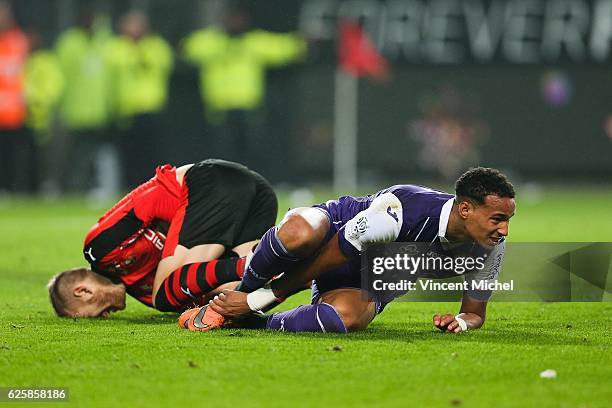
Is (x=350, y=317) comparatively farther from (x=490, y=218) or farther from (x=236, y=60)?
(x=236, y=60)

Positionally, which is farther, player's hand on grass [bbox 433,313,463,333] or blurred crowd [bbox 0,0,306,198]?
blurred crowd [bbox 0,0,306,198]

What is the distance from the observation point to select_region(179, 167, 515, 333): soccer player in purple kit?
19.9 ft

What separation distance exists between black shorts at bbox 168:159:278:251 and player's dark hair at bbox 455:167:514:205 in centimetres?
184

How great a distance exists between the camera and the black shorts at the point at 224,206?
7.35 meters

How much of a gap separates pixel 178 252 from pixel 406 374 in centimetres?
237

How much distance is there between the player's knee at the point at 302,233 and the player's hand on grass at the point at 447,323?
2.49ft

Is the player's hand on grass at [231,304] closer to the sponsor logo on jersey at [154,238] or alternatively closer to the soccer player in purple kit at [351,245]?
the soccer player in purple kit at [351,245]

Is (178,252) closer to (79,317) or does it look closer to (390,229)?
(79,317)

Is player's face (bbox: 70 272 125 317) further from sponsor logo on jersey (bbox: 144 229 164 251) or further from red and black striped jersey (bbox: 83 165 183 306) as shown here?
sponsor logo on jersey (bbox: 144 229 164 251)

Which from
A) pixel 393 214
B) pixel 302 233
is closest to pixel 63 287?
pixel 302 233

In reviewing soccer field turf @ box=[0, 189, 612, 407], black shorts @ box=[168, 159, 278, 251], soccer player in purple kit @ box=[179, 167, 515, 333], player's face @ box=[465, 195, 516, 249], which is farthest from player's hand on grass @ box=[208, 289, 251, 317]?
player's face @ box=[465, 195, 516, 249]

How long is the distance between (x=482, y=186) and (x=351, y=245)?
2.34ft

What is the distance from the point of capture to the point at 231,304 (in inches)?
252

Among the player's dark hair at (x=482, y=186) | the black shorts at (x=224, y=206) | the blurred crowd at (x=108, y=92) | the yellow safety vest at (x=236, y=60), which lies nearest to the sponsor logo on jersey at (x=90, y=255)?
the black shorts at (x=224, y=206)
